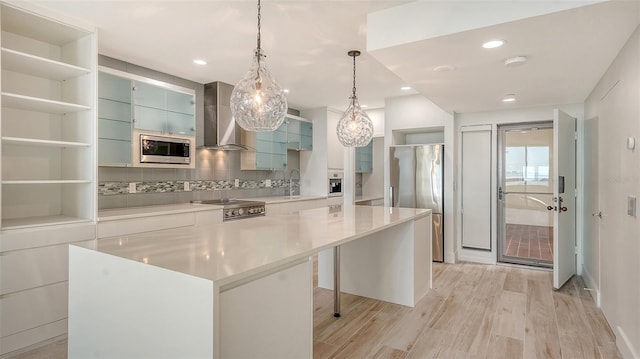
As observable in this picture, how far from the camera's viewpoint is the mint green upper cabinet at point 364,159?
681 cm

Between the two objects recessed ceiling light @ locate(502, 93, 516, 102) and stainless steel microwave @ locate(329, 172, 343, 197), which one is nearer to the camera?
recessed ceiling light @ locate(502, 93, 516, 102)

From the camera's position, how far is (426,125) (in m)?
5.08

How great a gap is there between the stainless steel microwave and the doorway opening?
8.39 feet

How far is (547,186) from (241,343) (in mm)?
4596

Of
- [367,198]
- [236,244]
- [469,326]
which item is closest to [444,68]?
[469,326]

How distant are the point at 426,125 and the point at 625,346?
3.36 metres

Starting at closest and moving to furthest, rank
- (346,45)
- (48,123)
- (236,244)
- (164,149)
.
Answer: (236,244), (48,123), (346,45), (164,149)

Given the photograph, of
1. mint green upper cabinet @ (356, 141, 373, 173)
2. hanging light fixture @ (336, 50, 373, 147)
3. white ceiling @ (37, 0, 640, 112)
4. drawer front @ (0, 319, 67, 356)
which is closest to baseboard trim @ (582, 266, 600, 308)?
white ceiling @ (37, 0, 640, 112)

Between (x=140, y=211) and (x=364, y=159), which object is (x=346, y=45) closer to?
(x=140, y=211)

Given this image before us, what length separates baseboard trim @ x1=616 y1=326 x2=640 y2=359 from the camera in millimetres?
2176

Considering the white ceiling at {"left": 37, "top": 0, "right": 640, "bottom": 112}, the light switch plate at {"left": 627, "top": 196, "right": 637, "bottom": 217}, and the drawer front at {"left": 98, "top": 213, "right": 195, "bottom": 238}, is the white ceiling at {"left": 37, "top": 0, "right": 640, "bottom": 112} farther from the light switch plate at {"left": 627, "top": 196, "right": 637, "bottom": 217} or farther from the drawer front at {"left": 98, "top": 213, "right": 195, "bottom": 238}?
the drawer front at {"left": 98, "top": 213, "right": 195, "bottom": 238}

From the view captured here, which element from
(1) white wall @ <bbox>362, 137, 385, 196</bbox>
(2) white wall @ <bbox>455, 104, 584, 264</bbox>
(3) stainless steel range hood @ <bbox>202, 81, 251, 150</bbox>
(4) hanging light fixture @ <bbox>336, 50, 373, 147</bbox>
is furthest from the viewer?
(1) white wall @ <bbox>362, 137, 385, 196</bbox>

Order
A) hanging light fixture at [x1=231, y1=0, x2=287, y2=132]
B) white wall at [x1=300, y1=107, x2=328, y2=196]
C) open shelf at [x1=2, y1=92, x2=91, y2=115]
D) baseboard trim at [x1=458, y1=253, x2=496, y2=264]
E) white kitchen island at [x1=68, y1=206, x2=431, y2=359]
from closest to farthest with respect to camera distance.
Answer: white kitchen island at [x1=68, y1=206, x2=431, y2=359]
hanging light fixture at [x1=231, y1=0, x2=287, y2=132]
open shelf at [x1=2, y1=92, x2=91, y2=115]
baseboard trim at [x1=458, y1=253, x2=496, y2=264]
white wall at [x1=300, y1=107, x2=328, y2=196]

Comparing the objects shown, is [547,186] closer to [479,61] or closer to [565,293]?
[565,293]
